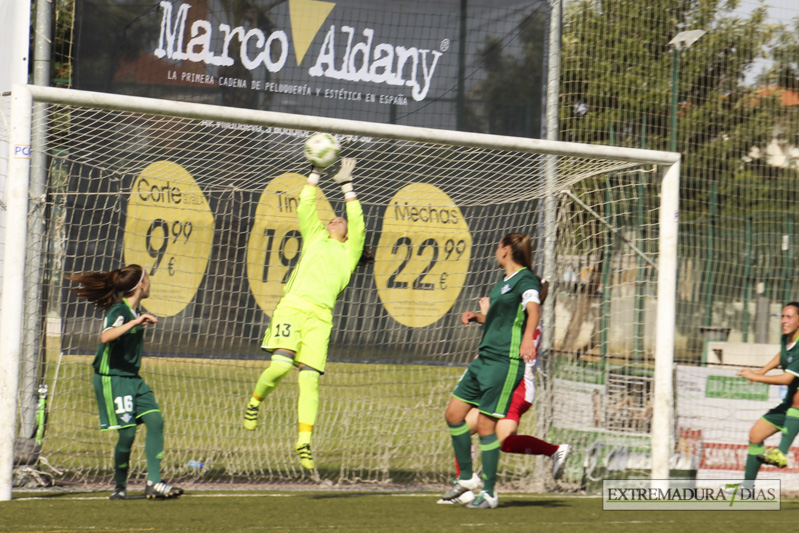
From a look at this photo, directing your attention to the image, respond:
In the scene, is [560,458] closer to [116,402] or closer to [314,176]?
[314,176]

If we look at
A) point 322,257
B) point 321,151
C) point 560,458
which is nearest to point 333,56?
point 321,151

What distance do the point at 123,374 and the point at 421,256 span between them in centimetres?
350

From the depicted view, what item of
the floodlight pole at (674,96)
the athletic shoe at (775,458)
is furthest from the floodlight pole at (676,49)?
the athletic shoe at (775,458)

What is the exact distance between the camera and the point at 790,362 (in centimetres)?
774

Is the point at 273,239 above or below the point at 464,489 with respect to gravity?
above

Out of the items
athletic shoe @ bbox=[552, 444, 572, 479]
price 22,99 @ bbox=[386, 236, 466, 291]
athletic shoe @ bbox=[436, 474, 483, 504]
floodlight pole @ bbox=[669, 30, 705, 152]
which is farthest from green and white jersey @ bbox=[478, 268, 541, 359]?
floodlight pole @ bbox=[669, 30, 705, 152]

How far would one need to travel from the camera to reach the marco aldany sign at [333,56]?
7.39 meters

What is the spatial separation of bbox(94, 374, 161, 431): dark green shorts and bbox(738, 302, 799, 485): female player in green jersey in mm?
4853

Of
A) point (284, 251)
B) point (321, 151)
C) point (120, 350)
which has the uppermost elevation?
point (321, 151)

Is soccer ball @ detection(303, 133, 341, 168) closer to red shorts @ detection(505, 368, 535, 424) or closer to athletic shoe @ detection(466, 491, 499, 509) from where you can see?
red shorts @ detection(505, 368, 535, 424)

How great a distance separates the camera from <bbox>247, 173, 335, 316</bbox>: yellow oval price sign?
320 inches

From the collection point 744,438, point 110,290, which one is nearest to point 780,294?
point 744,438

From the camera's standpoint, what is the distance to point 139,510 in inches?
219

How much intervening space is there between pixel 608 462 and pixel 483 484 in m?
2.32
